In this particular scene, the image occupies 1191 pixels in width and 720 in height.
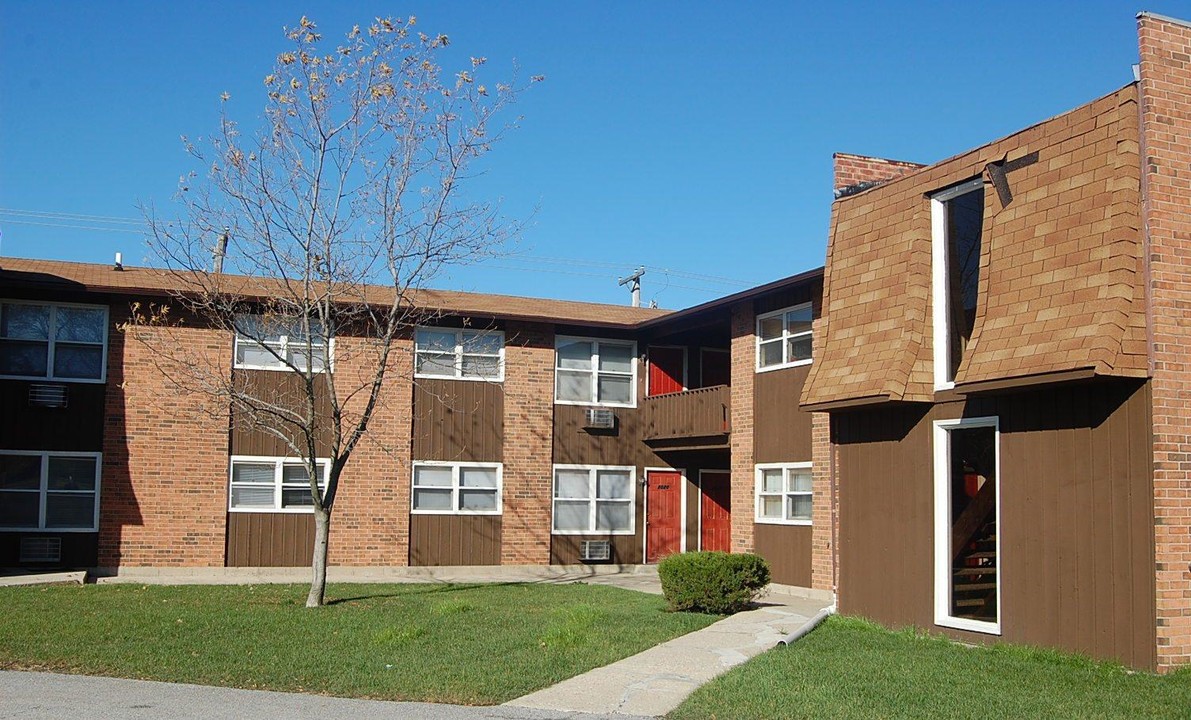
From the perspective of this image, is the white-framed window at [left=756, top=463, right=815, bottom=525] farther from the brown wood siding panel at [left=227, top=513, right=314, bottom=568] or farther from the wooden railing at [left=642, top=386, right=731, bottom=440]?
the brown wood siding panel at [left=227, top=513, right=314, bottom=568]

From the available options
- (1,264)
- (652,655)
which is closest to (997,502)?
(652,655)

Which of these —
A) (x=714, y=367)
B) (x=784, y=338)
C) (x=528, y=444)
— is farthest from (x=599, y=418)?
(x=784, y=338)

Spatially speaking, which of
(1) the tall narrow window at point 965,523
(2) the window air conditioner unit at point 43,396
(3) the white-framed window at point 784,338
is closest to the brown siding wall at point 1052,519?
(1) the tall narrow window at point 965,523

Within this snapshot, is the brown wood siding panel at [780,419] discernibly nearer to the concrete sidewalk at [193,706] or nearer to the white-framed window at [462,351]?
the white-framed window at [462,351]

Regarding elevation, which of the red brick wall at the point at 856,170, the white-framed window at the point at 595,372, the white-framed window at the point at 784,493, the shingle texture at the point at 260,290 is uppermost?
the red brick wall at the point at 856,170

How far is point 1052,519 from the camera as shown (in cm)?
1150

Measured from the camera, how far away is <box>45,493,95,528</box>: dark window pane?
21.2 metres

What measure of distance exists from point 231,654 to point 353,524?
10996 millimetres

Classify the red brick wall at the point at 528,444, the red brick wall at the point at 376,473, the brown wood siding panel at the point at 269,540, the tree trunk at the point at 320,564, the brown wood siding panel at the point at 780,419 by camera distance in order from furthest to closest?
the red brick wall at the point at 528,444 < the red brick wall at the point at 376,473 < the brown wood siding panel at the point at 269,540 < the brown wood siding panel at the point at 780,419 < the tree trunk at the point at 320,564

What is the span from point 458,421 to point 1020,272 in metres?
14.4

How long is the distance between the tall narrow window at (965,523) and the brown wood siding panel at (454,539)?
12.6 metres

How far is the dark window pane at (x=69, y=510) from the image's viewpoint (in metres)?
21.2

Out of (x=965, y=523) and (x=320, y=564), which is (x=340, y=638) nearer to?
(x=320, y=564)

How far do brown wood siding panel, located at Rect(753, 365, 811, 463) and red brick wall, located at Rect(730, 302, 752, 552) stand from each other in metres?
0.25
